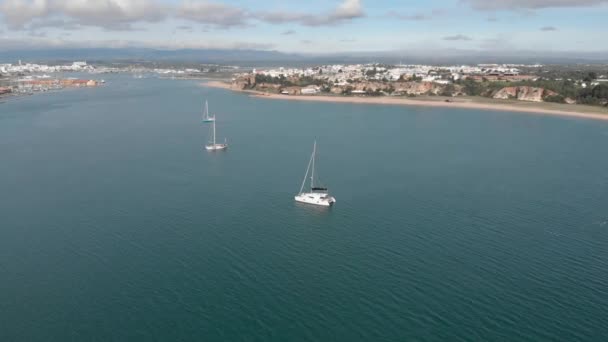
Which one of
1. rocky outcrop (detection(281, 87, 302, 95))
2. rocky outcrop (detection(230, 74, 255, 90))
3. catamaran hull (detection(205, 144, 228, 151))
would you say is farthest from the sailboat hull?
rocky outcrop (detection(230, 74, 255, 90))

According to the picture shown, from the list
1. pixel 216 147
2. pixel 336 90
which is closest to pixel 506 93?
pixel 336 90

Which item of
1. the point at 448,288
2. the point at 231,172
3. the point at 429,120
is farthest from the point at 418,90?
the point at 448,288

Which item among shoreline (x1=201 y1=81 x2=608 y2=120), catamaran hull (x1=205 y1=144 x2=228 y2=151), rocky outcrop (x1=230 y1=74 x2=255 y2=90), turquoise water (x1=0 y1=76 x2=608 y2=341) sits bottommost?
turquoise water (x1=0 y1=76 x2=608 y2=341)

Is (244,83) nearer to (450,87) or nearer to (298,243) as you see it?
(450,87)

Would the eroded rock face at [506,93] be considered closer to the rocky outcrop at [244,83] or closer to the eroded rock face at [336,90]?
the eroded rock face at [336,90]

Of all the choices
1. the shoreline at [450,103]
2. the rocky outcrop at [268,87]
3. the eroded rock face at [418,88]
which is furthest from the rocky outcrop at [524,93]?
the rocky outcrop at [268,87]

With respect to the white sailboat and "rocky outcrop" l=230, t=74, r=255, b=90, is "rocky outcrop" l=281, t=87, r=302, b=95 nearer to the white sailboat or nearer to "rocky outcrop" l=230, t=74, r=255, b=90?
"rocky outcrop" l=230, t=74, r=255, b=90
